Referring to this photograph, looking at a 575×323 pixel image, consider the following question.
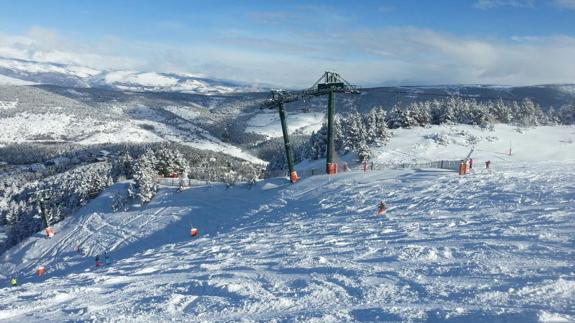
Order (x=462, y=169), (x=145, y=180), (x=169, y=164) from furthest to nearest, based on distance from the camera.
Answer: (x=169, y=164) → (x=145, y=180) → (x=462, y=169)

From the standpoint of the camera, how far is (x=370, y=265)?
494 inches

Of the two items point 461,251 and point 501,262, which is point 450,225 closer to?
point 461,251

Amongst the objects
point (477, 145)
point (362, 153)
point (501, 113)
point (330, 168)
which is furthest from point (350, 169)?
point (501, 113)

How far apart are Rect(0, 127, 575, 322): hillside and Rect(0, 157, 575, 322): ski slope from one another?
57 millimetres

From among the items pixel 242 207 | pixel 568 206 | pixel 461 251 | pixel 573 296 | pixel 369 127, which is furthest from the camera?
pixel 369 127

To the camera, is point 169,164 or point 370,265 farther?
point 169,164

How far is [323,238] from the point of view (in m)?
17.9

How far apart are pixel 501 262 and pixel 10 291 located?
17.9 m

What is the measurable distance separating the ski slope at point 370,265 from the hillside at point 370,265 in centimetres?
6

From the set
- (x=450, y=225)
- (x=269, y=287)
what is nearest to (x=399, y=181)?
(x=450, y=225)

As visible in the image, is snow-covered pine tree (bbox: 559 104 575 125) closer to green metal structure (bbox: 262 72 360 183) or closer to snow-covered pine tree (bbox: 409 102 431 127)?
snow-covered pine tree (bbox: 409 102 431 127)

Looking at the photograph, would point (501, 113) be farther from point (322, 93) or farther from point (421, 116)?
point (322, 93)

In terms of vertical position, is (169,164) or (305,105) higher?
(305,105)

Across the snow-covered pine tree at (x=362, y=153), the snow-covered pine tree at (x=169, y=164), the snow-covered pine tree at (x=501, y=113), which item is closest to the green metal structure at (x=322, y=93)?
the snow-covered pine tree at (x=362, y=153)
